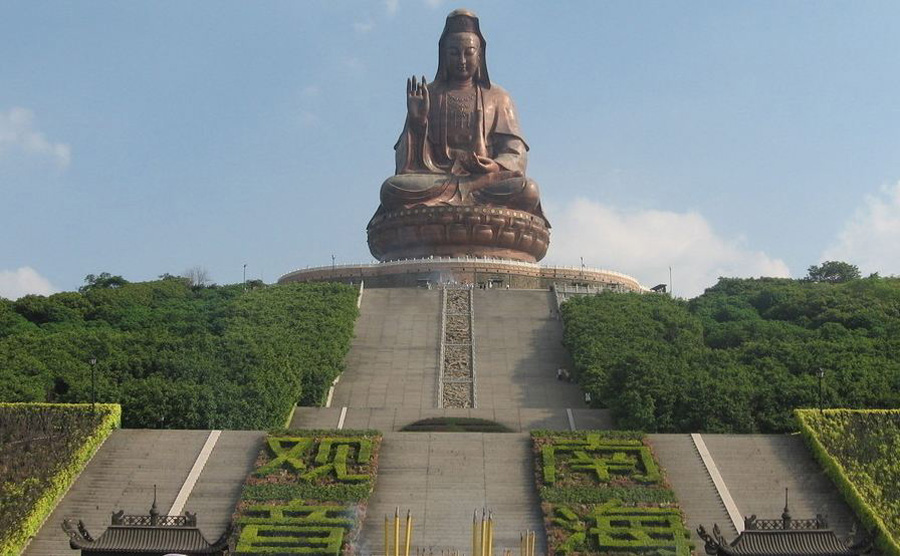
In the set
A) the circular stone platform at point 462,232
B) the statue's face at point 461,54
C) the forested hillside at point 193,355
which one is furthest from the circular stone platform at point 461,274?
the statue's face at point 461,54

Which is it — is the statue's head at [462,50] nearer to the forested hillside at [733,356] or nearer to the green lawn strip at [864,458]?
the forested hillside at [733,356]

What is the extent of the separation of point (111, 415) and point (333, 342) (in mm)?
6833

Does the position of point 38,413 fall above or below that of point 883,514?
above

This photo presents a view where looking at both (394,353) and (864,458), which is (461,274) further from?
(864,458)

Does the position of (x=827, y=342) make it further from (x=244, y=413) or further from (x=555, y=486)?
(x=244, y=413)

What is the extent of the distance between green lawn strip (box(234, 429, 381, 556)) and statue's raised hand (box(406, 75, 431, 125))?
19.1m

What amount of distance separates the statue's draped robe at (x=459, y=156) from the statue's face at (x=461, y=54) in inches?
24.1

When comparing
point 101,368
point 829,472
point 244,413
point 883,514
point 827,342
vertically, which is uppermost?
point 827,342

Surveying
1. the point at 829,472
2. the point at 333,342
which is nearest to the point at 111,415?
the point at 333,342

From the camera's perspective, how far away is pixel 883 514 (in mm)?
16516

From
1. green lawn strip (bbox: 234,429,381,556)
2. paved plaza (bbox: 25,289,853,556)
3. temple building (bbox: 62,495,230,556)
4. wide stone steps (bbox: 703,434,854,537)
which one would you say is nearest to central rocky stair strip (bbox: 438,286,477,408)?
paved plaza (bbox: 25,289,853,556)

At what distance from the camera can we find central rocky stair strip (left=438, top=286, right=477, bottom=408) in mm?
24312

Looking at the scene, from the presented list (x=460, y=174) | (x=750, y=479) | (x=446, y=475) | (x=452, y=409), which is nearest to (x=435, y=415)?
(x=452, y=409)

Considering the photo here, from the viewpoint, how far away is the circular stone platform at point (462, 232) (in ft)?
113
